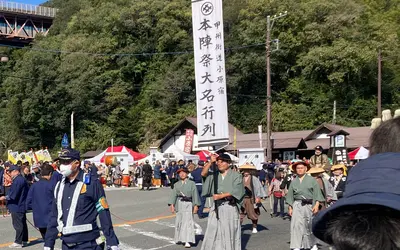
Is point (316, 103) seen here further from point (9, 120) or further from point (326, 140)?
point (9, 120)

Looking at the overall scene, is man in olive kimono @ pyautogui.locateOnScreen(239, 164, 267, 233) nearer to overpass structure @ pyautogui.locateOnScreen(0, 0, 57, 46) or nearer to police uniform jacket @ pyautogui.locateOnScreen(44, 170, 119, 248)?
police uniform jacket @ pyautogui.locateOnScreen(44, 170, 119, 248)

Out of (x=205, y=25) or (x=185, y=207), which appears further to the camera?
(x=185, y=207)

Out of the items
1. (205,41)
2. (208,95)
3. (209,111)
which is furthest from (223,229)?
(205,41)

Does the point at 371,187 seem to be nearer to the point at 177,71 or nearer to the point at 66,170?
the point at 66,170

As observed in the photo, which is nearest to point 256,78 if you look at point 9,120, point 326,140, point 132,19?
point 326,140

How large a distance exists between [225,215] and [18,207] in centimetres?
513

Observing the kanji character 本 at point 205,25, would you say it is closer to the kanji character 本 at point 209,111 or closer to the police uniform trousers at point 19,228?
the kanji character 本 at point 209,111

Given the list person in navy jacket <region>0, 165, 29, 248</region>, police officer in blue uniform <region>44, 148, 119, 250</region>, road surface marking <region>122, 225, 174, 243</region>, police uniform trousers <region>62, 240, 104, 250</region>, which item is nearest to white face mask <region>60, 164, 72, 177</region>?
police officer in blue uniform <region>44, 148, 119, 250</region>

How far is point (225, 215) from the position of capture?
28.2 feet

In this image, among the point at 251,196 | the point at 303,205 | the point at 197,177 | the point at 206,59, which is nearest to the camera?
the point at 206,59

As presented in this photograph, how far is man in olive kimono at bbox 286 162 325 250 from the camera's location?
9.81 meters

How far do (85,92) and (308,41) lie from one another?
22.7 meters

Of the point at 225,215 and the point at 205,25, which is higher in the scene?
the point at 205,25

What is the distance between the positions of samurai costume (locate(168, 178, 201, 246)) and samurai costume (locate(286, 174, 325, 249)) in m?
2.27
